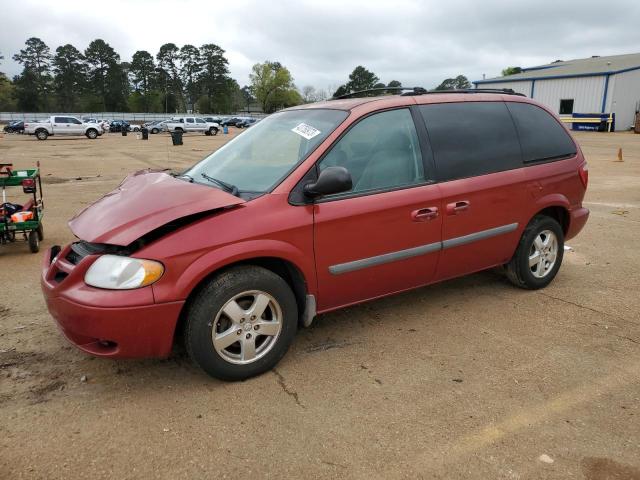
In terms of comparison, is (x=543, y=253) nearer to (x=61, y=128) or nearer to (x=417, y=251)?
(x=417, y=251)

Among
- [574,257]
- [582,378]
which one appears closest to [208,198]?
[582,378]

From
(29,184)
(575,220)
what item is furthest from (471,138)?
(29,184)

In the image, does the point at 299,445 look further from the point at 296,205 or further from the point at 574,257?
the point at 574,257

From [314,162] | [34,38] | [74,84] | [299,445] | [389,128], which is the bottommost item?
[299,445]

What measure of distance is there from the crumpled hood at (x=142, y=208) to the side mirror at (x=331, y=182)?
1.61 ft

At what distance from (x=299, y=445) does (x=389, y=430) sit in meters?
0.49

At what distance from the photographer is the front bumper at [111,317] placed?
2.74m

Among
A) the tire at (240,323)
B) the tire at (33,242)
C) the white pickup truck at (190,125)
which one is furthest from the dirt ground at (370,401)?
the white pickup truck at (190,125)

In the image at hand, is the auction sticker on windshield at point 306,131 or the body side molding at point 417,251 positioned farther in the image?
the auction sticker on windshield at point 306,131

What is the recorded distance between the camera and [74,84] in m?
89.5

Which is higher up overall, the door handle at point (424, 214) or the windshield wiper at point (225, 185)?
the windshield wiper at point (225, 185)

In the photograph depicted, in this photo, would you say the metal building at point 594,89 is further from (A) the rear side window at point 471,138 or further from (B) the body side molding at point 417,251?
(B) the body side molding at point 417,251

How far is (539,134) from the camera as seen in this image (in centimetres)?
450

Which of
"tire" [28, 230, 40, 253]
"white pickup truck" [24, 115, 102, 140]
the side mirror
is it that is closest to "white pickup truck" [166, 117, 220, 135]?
"white pickup truck" [24, 115, 102, 140]
